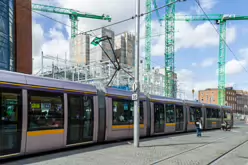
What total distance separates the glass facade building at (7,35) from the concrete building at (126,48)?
34830 mm

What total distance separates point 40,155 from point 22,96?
2.35m

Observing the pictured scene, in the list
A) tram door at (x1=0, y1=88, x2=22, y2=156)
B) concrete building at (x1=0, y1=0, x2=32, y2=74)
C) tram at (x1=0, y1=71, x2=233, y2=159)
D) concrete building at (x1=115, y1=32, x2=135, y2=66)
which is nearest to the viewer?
tram door at (x1=0, y1=88, x2=22, y2=156)

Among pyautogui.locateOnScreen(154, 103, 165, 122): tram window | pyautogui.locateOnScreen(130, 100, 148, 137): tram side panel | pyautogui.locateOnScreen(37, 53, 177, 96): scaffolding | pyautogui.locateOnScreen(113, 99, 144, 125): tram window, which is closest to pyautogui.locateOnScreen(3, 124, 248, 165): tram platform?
pyautogui.locateOnScreen(113, 99, 144, 125): tram window

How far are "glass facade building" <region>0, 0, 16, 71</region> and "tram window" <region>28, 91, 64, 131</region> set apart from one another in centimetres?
1596

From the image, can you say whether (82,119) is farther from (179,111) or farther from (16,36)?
(16,36)

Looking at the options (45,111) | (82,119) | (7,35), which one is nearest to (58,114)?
(45,111)

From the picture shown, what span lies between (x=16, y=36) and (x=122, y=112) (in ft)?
62.4

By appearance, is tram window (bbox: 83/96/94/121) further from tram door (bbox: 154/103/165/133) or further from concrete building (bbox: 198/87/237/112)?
concrete building (bbox: 198/87/237/112)

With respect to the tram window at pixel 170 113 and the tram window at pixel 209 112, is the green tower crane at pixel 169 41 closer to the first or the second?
the tram window at pixel 209 112

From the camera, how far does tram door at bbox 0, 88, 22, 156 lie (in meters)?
7.71

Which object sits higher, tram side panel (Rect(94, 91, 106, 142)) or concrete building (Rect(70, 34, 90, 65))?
concrete building (Rect(70, 34, 90, 65))

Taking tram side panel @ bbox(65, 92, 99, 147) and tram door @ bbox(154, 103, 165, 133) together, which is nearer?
tram side panel @ bbox(65, 92, 99, 147)

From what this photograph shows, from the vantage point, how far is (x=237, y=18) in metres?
69.5

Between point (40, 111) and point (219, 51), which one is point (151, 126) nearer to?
point (40, 111)
